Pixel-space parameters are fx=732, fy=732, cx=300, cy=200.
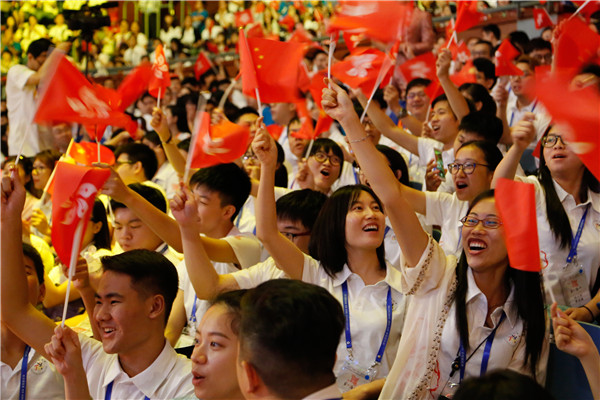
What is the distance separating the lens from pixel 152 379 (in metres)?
2.09

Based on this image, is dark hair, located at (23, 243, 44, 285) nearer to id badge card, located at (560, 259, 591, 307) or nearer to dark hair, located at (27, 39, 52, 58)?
id badge card, located at (560, 259, 591, 307)

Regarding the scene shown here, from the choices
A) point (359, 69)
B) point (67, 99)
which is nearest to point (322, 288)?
point (67, 99)

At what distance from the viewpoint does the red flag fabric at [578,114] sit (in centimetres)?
176

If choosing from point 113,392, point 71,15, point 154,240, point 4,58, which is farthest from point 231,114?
point 4,58

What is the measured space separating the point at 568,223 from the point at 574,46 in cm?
72

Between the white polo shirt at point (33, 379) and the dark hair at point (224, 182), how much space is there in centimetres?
97

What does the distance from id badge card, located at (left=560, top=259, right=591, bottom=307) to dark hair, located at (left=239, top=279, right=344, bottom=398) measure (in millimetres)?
1524

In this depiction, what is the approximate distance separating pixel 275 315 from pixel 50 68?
1.44m

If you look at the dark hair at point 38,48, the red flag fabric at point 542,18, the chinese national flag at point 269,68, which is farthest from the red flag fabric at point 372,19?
the red flag fabric at point 542,18

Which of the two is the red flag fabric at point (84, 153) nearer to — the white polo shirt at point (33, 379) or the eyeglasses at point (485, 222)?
the white polo shirt at point (33, 379)

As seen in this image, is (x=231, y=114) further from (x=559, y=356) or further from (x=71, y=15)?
(x=559, y=356)

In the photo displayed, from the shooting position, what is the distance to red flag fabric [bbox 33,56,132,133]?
2.41 metres

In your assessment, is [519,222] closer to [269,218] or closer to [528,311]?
[528,311]

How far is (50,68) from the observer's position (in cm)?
241
